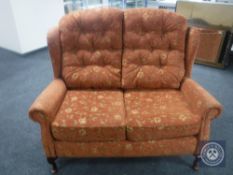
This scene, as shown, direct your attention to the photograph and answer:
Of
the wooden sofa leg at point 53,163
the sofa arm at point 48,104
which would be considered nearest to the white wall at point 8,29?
the sofa arm at point 48,104

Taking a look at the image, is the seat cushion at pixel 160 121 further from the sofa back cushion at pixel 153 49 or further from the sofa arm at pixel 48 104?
the sofa arm at pixel 48 104

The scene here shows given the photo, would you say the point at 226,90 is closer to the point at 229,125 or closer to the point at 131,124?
the point at 229,125

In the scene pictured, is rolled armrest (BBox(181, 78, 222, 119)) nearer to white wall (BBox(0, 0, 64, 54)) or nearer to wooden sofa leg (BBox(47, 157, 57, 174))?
wooden sofa leg (BBox(47, 157, 57, 174))

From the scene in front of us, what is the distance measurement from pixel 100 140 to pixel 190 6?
9.11 ft

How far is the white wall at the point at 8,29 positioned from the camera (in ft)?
11.6

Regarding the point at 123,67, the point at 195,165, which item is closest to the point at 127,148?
the point at 195,165

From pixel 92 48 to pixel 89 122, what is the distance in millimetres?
727

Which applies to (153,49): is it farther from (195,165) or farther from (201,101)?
(195,165)

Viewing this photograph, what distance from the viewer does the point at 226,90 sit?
2711mm

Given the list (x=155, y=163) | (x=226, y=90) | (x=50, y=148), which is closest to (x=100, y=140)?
(x=50, y=148)

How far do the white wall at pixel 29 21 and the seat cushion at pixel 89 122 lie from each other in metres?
2.62

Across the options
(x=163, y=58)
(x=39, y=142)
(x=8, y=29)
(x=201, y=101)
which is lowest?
(x=39, y=142)

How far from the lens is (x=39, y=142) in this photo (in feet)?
6.26

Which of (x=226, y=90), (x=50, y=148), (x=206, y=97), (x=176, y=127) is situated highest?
(x=206, y=97)
